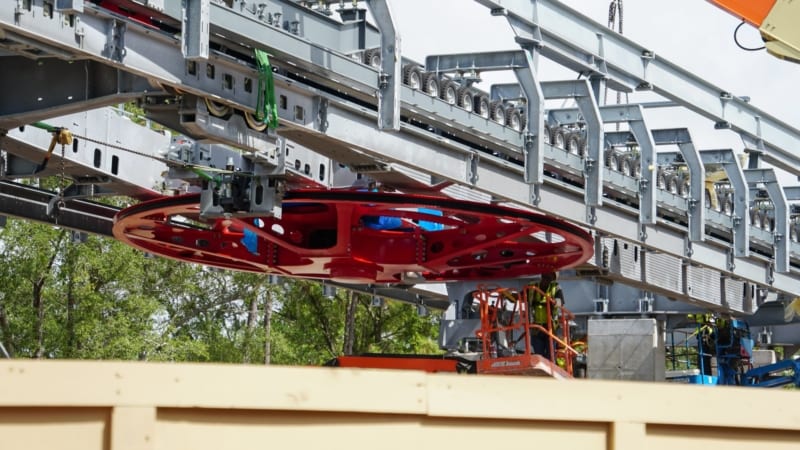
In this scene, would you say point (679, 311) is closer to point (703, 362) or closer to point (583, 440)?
point (703, 362)

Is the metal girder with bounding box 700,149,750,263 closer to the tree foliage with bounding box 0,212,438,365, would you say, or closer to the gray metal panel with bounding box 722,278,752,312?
the gray metal panel with bounding box 722,278,752,312

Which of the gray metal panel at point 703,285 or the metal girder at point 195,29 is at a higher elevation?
the metal girder at point 195,29

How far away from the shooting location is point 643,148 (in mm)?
19609

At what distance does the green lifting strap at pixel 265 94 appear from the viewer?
13484 millimetres

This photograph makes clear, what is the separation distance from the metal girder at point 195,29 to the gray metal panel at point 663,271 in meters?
12.4

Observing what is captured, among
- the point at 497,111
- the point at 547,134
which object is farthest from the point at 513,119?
the point at 547,134

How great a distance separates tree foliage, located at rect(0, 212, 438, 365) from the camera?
1296 inches

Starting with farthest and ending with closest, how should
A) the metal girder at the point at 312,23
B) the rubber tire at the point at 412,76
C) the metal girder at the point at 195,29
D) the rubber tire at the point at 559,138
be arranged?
the rubber tire at the point at 559,138, the rubber tire at the point at 412,76, the metal girder at the point at 312,23, the metal girder at the point at 195,29

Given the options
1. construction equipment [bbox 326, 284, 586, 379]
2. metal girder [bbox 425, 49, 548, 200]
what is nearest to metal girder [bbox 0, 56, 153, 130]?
metal girder [bbox 425, 49, 548, 200]

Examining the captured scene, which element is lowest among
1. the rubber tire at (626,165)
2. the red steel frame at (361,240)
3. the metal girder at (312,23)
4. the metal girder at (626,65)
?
the red steel frame at (361,240)

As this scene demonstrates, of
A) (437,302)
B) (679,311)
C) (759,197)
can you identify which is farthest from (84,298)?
(759,197)

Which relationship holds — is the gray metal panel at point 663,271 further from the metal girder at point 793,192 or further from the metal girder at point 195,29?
the metal girder at point 195,29

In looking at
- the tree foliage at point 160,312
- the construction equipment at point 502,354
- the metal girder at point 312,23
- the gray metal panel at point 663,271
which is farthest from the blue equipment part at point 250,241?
the tree foliage at point 160,312

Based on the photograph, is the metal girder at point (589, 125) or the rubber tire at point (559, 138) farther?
the rubber tire at point (559, 138)
